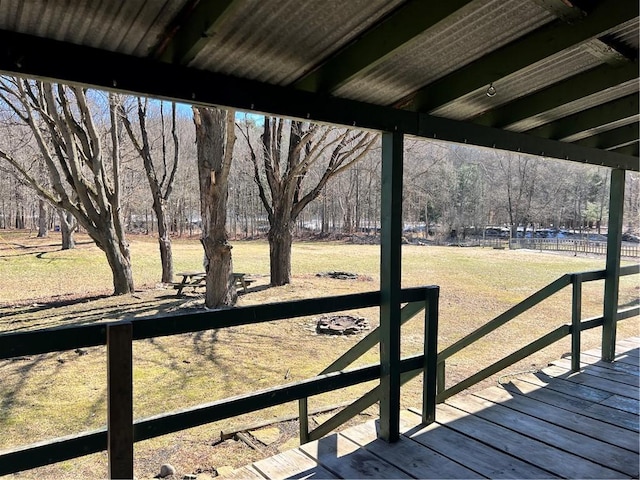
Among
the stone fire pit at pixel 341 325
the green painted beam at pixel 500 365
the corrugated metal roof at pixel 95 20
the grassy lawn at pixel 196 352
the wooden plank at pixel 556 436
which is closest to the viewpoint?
the corrugated metal roof at pixel 95 20

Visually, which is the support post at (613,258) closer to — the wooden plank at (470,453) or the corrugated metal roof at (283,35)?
the wooden plank at (470,453)

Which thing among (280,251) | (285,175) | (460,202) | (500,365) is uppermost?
(460,202)

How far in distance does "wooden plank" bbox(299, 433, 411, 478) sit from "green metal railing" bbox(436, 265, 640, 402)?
105 cm

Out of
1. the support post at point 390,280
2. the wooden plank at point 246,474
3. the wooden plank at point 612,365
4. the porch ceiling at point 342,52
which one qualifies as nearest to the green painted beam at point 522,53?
the porch ceiling at point 342,52

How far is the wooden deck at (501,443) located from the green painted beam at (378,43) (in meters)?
1.97

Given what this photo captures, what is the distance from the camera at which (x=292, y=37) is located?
190 cm

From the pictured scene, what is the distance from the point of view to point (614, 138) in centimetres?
383

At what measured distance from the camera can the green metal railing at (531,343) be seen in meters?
3.45

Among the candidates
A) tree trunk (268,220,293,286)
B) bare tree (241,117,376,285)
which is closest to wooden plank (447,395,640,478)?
bare tree (241,117,376,285)

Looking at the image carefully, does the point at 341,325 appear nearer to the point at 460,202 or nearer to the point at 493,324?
the point at 493,324

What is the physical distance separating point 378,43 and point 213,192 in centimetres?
683

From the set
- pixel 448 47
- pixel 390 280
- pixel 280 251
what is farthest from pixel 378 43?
pixel 280 251

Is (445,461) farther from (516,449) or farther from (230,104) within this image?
(230,104)

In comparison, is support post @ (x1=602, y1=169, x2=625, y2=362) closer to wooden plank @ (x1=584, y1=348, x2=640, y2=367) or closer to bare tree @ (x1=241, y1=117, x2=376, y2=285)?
wooden plank @ (x1=584, y1=348, x2=640, y2=367)
